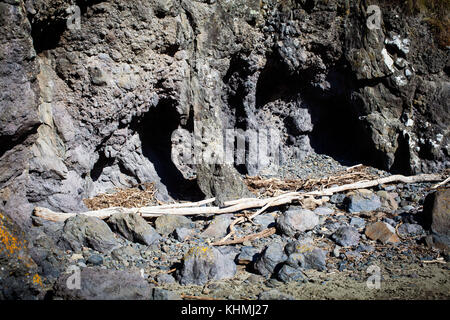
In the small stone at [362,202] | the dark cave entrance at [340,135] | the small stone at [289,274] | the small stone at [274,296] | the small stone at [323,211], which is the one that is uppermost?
the dark cave entrance at [340,135]

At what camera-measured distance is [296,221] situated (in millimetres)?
4801

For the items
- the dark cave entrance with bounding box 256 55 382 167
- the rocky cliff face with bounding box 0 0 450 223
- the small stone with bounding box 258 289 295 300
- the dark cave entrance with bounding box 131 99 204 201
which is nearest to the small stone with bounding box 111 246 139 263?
the rocky cliff face with bounding box 0 0 450 223

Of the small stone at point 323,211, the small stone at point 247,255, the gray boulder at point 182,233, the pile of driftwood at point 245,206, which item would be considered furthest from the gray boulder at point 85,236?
the small stone at point 323,211

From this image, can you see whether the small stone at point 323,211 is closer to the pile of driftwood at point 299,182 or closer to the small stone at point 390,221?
the pile of driftwood at point 299,182

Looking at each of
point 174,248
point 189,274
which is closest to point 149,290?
point 189,274

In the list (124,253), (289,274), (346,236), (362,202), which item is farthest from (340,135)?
(124,253)

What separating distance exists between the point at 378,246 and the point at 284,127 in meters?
3.62

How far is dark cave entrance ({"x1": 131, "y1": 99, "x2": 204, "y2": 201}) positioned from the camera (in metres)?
6.27

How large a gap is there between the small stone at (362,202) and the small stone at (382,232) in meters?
0.63

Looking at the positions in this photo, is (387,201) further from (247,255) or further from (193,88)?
(193,88)

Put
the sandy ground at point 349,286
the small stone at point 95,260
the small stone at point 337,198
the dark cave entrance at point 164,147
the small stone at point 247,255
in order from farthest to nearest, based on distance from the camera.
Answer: the dark cave entrance at point 164,147 < the small stone at point 337,198 < the small stone at point 247,255 < the small stone at point 95,260 < the sandy ground at point 349,286

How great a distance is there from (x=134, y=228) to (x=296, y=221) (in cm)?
208

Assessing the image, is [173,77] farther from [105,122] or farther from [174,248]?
[174,248]

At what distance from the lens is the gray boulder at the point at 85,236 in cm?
419
